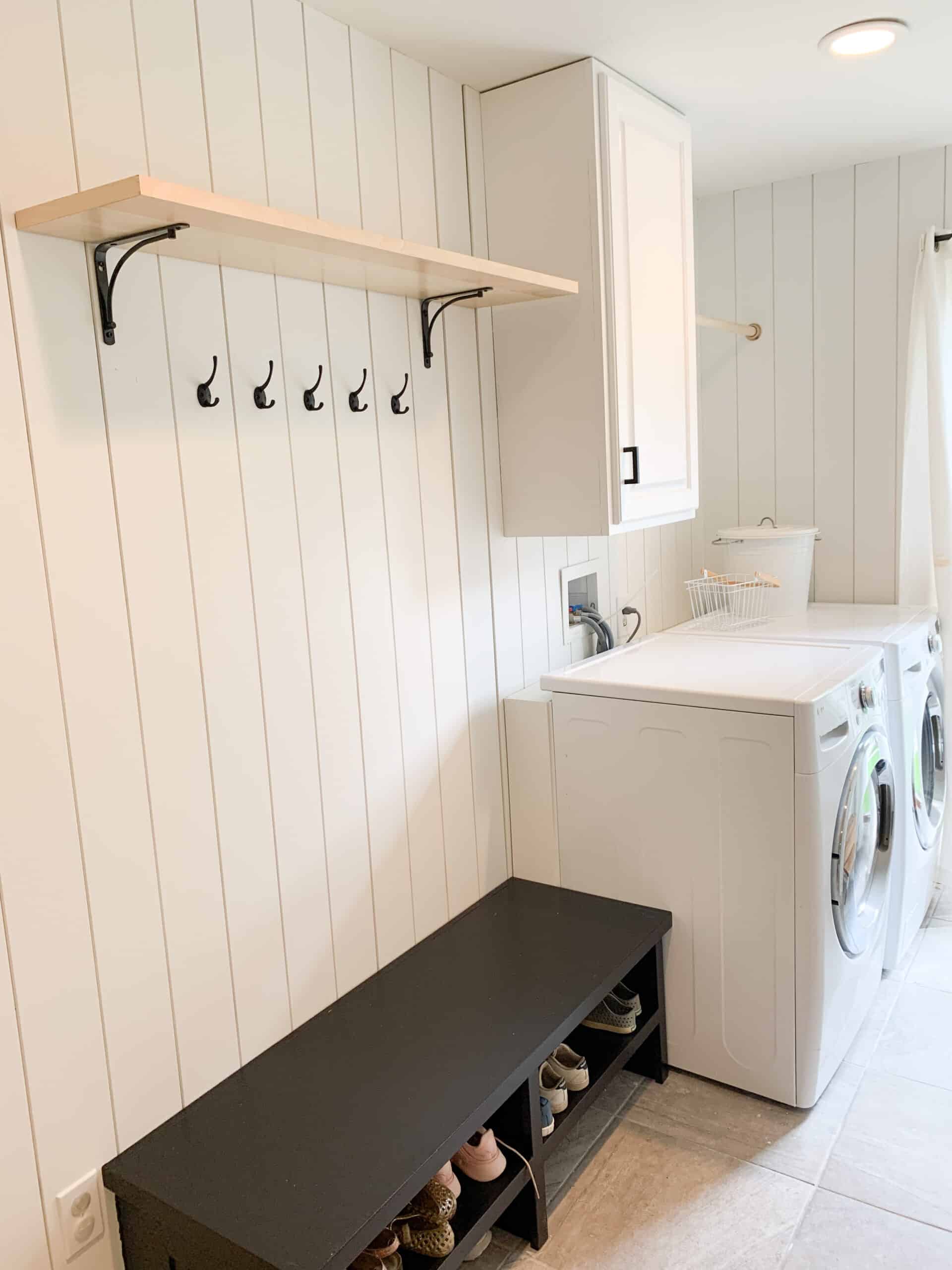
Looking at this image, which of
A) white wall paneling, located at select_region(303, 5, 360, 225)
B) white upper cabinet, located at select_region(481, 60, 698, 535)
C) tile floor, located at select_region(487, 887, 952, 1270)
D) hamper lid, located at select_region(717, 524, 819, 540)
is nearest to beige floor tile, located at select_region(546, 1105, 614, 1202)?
tile floor, located at select_region(487, 887, 952, 1270)

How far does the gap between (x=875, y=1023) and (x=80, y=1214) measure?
5.92ft

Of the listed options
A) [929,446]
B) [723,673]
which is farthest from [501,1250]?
[929,446]

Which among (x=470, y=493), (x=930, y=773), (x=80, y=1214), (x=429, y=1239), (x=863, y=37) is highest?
(x=863, y=37)

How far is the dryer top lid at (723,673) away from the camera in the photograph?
201 cm

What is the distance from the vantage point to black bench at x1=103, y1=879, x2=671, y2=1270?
1377 mm

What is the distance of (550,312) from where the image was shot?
217cm

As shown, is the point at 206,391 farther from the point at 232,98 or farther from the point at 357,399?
the point at 232,98

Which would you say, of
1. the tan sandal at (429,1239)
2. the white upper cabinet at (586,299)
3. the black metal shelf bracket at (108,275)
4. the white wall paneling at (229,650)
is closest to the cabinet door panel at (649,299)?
the white upper cabinet at (586,299)

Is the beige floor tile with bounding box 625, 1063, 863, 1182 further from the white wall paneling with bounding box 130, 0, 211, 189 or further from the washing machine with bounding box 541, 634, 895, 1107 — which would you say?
the white wall paneling with bounding box 130, 0, 211, 189

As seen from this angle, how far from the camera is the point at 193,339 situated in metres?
1.55

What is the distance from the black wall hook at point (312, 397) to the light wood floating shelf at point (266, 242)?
0.16 meters

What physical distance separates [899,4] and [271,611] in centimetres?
165

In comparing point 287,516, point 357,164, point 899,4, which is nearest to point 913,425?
point 899,4

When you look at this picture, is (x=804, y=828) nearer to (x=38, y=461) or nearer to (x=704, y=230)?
(x=38, y=461)
